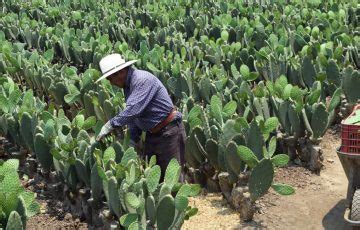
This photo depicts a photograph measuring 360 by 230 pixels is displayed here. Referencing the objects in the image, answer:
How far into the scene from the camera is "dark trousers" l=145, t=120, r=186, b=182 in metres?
5.04

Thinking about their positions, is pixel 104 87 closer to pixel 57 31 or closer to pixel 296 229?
pixel 296 229

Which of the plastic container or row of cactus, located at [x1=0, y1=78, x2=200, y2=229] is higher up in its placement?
the plastic container

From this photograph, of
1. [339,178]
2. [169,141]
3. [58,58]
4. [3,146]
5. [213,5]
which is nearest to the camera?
[169,141]

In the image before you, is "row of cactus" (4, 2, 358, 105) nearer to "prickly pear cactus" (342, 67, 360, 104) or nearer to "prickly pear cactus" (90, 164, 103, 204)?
"prickly pear cactus" (342, 67, 360, 104)

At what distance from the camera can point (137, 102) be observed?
468 cm

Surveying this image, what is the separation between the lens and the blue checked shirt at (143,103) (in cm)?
468

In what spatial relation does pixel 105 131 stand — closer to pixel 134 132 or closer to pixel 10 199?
pixel 134 132

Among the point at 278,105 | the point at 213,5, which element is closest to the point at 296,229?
the point at 278,105

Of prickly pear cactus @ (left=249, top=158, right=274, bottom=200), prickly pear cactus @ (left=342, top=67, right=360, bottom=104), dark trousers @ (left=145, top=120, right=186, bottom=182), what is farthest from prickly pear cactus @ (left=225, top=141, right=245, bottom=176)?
prickly pear cactus @ (left=342, top=67, right=360, bottom=104)

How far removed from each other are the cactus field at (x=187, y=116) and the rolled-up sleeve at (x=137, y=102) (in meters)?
0.19

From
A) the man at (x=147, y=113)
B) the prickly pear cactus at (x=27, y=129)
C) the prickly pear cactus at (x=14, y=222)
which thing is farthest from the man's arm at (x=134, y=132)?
the prickly pear cactus at (x=14, y=222)

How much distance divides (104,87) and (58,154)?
1827 mm

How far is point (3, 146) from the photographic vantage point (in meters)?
6.16

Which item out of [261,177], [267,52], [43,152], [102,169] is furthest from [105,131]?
[267,52]
